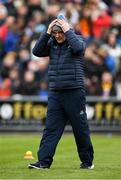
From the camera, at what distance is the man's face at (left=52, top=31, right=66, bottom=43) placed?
38.0ft

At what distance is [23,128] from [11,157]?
782cm

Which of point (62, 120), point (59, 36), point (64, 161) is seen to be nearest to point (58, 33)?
point (59, 36)

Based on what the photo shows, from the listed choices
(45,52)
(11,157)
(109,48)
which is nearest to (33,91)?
(109,48)

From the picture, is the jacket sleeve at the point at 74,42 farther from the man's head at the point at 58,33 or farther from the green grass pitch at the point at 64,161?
the green grass pitch at the point at 64,161

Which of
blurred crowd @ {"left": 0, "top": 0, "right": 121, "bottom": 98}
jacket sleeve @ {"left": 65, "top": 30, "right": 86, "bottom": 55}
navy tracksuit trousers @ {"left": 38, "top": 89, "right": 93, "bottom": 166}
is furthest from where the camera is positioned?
blurred crowd @ {"left": 0, "top": 0, "right": 121, "bottom": 98}

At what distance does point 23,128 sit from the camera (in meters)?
22.3

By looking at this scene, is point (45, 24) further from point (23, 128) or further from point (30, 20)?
point (23, 128)

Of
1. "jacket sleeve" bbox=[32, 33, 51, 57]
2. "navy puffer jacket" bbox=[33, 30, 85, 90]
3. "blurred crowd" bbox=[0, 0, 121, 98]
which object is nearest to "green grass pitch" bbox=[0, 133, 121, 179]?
"navy puffer jacket" bbox=[33, 30, 85, 90]

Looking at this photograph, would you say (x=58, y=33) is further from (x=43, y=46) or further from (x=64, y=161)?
(x=64, y=161)

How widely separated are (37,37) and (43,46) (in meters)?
12.3

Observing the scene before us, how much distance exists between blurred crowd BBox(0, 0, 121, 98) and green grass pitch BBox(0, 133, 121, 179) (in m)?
2.50

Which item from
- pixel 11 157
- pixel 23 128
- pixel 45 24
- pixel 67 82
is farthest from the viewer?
pixel 45 24

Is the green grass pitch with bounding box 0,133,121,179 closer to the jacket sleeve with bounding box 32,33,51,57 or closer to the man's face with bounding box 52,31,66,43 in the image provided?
the jacket sleeve with bounding box 32,33,51,57

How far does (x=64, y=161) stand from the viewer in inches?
533
